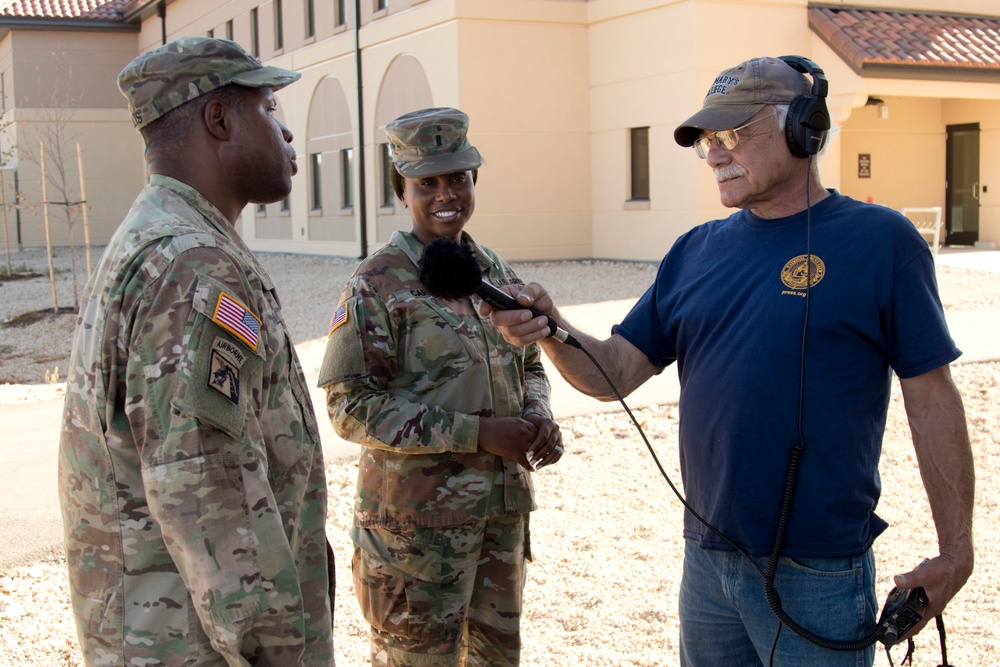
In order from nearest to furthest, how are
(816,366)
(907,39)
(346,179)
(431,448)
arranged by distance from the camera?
(816,366)
(431,448)
(907,39)
(346,179)

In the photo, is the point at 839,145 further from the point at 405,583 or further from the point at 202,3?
the point at 202,3

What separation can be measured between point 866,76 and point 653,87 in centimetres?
373

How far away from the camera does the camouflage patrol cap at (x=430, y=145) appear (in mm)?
3490

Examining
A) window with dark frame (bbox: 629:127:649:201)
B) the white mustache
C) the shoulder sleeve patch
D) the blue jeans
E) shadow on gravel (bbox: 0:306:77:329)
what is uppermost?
window with dark frame (bbox: 629:127:649:201)

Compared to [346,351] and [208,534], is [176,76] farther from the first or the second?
[346,351]

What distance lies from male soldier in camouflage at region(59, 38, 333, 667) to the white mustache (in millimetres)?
1250

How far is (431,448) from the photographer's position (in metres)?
3.25

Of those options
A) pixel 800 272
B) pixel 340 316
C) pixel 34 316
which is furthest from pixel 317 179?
pixel 800 272

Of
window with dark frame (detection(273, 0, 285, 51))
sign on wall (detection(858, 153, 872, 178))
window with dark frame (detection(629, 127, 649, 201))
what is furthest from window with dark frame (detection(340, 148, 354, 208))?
sign on wall (detection(858, 153, 872, 178))

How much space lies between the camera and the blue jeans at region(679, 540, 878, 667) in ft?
8.13

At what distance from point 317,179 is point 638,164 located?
9729 millimetres

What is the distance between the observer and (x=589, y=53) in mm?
20281

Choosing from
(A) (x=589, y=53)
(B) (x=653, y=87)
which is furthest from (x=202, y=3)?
(B) (x=653, y=87)

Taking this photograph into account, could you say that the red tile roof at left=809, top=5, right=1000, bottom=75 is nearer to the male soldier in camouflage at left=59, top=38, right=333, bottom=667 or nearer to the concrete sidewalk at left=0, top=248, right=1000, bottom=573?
the concrete sidewalk at left=0, top=248, right=1000, bottom=573
